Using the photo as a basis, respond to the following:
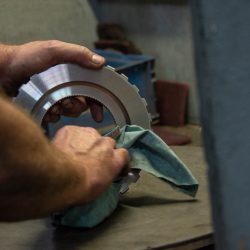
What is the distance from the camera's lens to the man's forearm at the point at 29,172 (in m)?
0.68

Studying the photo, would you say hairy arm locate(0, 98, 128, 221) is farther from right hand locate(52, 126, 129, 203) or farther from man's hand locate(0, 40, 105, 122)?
man's hand locate(0, 40, 105, 122)

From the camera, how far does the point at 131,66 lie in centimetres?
211

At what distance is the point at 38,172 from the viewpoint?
0.71m

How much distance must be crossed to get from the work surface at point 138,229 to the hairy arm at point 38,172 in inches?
4.1

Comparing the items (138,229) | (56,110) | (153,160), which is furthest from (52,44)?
(138,229)

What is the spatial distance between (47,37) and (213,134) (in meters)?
1.96

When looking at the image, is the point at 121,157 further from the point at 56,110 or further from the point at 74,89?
the point at 56,110

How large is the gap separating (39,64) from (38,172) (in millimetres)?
508

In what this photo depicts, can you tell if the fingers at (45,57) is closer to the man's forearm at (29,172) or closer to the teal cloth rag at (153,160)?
the teal cloth rag at (153,160)

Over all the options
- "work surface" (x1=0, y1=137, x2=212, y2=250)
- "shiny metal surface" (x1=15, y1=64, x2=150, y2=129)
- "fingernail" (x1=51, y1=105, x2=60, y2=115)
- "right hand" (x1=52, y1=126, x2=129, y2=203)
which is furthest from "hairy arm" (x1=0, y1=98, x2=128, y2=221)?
"fingernail" (x1=51, y1=105, x2=60, y2=115)

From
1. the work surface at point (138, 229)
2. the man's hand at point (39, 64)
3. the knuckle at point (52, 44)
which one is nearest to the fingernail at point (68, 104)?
the man's hand at point (39, 64)

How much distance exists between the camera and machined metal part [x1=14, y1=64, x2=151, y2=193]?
1.05 m

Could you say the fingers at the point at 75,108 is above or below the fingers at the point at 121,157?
above

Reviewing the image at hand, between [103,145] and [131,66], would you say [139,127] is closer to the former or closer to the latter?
[103,145]
